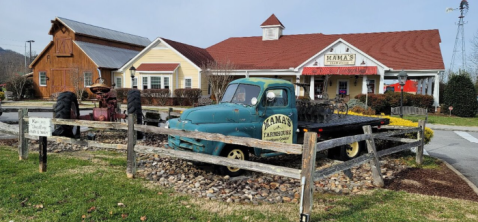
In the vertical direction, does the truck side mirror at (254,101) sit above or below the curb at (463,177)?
above

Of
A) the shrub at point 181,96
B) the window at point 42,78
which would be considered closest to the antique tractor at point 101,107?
the shrub at point 181,96

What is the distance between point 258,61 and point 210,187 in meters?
24.5

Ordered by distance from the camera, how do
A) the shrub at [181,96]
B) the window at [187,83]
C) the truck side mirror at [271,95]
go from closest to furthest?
the truck side mirror at [271,95] < the shrub at [181,96] < the window at [187,83]

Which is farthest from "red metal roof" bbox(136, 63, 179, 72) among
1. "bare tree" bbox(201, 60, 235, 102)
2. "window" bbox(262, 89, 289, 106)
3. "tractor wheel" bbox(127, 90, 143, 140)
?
"window" bbox(262, 89, 289, 106)

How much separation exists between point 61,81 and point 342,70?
27843 mm

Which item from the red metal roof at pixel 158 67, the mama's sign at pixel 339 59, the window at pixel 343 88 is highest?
the mama's sign at pixel 339 59

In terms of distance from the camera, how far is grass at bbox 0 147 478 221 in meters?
4.27

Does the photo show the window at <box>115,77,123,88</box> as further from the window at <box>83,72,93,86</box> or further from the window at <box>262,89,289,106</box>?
the window at <box>262,89,289,106</box>

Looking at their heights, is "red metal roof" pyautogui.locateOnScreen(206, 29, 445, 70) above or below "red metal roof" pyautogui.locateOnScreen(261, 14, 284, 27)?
below

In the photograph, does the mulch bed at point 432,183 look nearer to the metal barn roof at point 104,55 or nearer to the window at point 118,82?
the window at point 118,82

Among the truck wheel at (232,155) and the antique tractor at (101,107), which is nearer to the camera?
the truck wheel at (232,155)

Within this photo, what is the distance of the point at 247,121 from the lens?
6.45 metres

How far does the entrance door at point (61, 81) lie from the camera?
109ft

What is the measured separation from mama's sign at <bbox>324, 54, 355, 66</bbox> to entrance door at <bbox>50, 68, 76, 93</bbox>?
81.7ft
